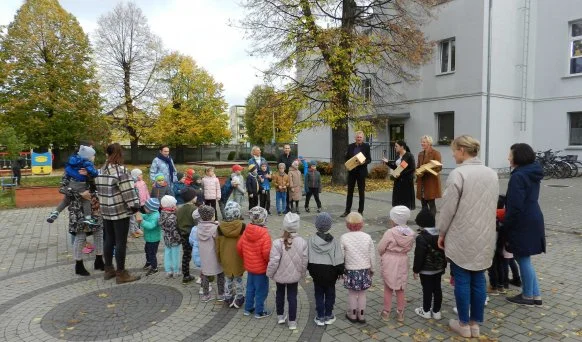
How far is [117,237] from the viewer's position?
5094 millimetres

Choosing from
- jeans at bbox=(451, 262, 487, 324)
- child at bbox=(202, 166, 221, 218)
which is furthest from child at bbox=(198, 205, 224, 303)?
child at bbox=(202, 166, 221, 218)

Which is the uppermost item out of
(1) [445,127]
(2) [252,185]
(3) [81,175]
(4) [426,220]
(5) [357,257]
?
(1) [445,127]

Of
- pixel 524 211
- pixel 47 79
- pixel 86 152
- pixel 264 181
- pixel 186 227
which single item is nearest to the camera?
pixel 524 211

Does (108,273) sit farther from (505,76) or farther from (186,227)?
(505,76)

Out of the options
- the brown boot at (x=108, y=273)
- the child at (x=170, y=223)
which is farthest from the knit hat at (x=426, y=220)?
the brown boot at (x=108, y=273)

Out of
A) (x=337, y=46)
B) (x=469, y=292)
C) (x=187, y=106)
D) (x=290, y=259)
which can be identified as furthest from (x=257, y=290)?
(x=187, y=106)

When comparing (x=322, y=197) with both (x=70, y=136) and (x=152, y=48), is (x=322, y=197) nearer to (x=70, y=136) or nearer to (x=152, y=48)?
(x=70, y=136)

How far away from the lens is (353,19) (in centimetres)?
1537

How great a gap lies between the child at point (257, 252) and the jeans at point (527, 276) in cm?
280

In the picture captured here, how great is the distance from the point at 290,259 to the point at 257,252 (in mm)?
392

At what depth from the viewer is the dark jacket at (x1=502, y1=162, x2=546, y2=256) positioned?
12.6 feet

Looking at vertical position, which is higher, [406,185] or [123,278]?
[406,185]

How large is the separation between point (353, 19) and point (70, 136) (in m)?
23.7

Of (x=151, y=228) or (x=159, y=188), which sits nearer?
(x=151, y=228)
